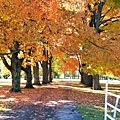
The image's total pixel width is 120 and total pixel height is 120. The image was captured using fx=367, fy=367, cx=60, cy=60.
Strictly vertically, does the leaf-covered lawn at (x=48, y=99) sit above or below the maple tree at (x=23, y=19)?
below

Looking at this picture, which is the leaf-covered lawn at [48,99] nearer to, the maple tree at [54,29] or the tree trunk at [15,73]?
the tree trunk at [15,73]

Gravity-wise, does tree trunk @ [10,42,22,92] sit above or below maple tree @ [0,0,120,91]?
below

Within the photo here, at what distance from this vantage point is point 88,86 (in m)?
40.4

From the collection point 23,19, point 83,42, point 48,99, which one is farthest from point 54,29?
point 48,99

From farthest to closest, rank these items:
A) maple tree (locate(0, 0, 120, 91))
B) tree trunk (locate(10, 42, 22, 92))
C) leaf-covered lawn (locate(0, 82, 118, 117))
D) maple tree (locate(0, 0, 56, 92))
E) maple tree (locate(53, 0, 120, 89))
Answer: tree trunk (locate(10, 42, 22, 92)) < maple tree (locate(53, 0, 120, 89)) < leaf-covered lawn (locate(0, 82, 118, 117)) < maple tree (locate(0, 0, 120, 91)) < maple tree (locate(0, 0, 56, 92))

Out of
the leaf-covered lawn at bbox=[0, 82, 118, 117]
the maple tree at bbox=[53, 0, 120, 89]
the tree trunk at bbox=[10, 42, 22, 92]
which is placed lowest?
the leaf-covered lawn at bbox=[0, 82, 118, 117]

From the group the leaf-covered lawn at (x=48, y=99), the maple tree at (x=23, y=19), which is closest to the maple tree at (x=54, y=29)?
the maple tree at (x=23, y=19)

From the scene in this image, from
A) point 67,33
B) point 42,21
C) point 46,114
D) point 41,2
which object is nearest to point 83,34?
point 67,33

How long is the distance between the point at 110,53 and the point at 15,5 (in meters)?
6.95

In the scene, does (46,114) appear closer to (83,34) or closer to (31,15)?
(31,15)

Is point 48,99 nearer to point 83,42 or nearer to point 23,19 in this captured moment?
point 83,42

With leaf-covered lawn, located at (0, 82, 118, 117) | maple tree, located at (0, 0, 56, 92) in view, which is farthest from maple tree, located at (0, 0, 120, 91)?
leaf-covered lawn, located at (0, 82, 118, 117)

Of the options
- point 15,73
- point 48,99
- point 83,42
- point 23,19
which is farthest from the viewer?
point 15,73

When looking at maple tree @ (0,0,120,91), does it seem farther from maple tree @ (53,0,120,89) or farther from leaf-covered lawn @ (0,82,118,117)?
leaf-covered lawn @ (0,82,118,117)
